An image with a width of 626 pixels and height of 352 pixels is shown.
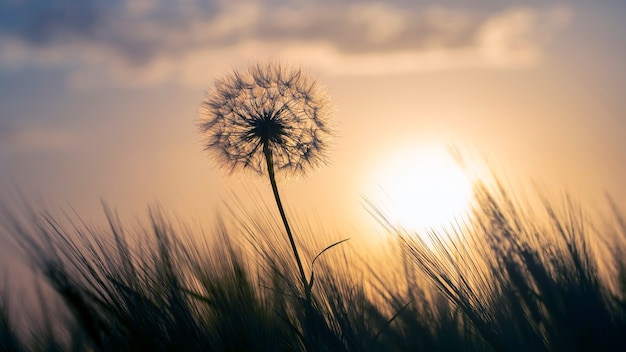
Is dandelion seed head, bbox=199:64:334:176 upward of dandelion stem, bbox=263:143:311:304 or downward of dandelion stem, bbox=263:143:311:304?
upward

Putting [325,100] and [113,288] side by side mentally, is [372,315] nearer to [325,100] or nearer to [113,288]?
[113,288]

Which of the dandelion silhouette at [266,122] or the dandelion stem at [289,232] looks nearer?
the dandelion stem at [289,232]

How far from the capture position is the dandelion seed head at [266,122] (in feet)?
10.3

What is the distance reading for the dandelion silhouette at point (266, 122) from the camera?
10.3 ft

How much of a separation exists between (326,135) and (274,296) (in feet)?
4.33

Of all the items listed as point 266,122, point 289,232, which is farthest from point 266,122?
point 289,232

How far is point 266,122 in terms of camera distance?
3078 mm

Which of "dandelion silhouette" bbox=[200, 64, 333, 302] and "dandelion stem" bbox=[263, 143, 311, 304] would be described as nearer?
"dandelion stem" bbox=[263, 143, 311, 304]

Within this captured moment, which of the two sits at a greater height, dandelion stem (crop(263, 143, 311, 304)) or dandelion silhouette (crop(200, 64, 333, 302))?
dandelion silhouette (crop(200, 64, 333, 302))

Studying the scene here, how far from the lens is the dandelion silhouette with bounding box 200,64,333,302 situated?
313 cm

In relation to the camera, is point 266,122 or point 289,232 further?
point 266,122

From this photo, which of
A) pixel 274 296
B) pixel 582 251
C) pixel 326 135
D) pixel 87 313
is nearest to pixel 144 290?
pixel 87 313

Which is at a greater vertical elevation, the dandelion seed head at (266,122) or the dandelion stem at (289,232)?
the dandelion seed head at (266,122)

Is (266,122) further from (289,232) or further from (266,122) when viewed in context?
(289,232)
